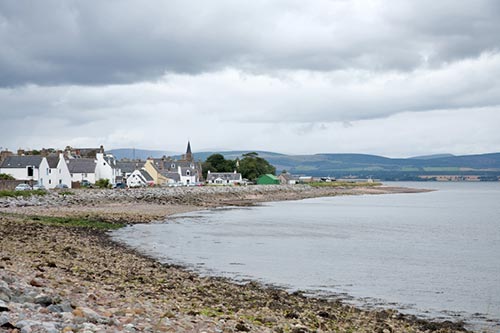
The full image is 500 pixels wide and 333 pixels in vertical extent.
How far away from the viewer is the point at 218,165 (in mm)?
156875

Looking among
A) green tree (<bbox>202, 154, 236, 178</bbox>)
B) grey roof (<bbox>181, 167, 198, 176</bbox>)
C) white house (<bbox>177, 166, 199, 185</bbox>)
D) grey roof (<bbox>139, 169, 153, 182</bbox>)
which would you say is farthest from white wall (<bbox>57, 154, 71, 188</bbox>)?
green tree (<bbox>202, 154, 236, 178</bbox>)

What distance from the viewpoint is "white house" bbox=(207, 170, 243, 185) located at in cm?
13962

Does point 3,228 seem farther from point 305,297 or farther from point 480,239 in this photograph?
point 480,239

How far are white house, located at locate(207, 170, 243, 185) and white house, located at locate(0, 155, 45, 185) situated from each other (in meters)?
62.8

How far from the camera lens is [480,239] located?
41.6 metres

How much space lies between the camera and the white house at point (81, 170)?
99750mm

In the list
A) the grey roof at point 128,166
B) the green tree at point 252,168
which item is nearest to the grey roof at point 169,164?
the grey roof at point 128,166

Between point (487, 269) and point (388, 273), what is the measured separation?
212 inches

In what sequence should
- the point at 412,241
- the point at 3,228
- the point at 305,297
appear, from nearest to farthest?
the point at 305,297, the point at 3,228, the point at 412,241

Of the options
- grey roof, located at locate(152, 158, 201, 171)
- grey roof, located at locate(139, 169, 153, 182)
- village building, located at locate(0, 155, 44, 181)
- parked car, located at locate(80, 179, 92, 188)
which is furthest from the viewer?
grey roof, located at locate(152, 158, 201, 171)

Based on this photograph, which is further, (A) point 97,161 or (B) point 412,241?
(A) point 97,161

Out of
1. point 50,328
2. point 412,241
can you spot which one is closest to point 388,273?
point 412,241

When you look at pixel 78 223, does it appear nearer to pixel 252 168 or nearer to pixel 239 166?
pixel 239 166

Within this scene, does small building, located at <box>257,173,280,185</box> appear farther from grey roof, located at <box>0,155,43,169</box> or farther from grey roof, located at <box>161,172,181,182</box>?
grey roof, located at <box>0,155,43,169</box>
